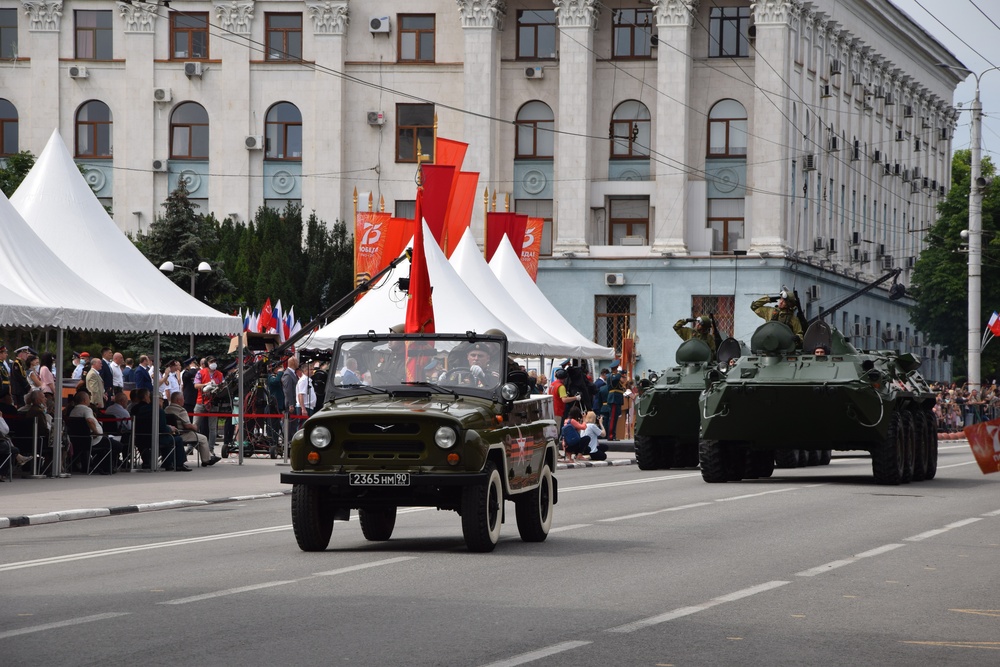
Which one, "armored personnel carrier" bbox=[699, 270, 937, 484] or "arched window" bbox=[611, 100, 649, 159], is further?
"arched window" bbox=[611, 100, 649, 159]

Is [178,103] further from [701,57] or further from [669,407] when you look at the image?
[669,407]

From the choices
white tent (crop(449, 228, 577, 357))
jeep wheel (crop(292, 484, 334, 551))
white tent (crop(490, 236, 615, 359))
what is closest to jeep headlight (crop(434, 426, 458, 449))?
jeep wheel (crop(292, 484, 334, 551))

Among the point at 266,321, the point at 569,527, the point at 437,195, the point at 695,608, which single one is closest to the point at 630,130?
the point at 266,321

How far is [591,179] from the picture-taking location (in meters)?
66.2

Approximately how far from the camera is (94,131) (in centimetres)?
6681

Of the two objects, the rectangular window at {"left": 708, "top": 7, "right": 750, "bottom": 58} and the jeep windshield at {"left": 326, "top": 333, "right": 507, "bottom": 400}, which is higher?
the rectangular window at {"left": 708, "top": 7, "right": 750, "bottom": 58}

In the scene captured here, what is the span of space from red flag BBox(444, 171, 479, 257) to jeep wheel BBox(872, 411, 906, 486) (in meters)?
14.9

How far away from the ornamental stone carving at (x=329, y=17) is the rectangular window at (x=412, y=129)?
142 inches

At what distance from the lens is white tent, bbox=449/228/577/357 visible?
36.4m

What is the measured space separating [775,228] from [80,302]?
1646 inches

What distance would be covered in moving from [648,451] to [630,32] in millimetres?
37780

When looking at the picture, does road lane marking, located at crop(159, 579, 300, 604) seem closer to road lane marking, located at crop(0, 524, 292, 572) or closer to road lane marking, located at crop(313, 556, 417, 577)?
road lane marking, located at crop(313, 556, 417, 577)

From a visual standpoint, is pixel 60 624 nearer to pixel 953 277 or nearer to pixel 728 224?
pixel 728 224

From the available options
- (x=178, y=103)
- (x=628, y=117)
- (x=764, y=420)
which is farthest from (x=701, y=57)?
(x=764, y=420)
